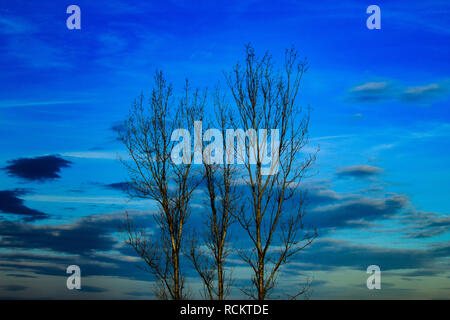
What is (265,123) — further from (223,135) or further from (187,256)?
(187,256)

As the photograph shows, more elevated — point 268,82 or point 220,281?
point 268,82

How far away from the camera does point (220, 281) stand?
12.4 m

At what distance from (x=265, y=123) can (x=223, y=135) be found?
1212mm

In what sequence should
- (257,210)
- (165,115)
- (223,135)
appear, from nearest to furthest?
1. (257,210)
2. (223,135)
3. (165,115)

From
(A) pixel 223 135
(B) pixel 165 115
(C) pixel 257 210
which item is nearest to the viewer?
(C) pixel 257 210
